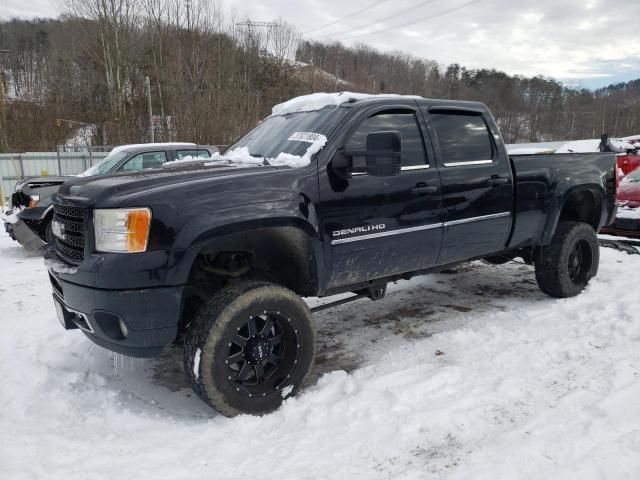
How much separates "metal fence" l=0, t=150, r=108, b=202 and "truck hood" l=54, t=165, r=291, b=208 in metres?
14.8

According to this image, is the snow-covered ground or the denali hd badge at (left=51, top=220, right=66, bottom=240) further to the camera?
the denali hd badge at (left=51, top=220, right=66, bottom=240)

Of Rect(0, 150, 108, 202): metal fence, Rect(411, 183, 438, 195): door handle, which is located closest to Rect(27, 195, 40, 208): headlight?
Rect(411, 183, 438, 195): door handle

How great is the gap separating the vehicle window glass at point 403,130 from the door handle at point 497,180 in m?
0.82

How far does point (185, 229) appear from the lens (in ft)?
8.85

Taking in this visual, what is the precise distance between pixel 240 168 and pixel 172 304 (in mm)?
1002

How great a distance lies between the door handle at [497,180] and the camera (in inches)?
169

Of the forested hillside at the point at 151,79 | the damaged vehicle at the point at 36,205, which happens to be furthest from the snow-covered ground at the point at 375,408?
the forested hillside at the point at 151,79

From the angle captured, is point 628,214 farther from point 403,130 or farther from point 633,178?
point 403,130

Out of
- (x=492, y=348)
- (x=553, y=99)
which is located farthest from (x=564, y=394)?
(x=553, y=99)

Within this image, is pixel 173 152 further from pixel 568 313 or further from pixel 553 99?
pixel 553 99

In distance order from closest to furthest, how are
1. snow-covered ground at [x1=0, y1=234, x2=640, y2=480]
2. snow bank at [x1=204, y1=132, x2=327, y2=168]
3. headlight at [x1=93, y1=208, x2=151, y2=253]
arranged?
snow-covered ground at [x1=0, y1=234, x2=640, y2=480] → headlight at [x1=93, y1=208, x2=151, y2=253] → snow bank at [x1=204, y1=132, x2=327, y2=168]

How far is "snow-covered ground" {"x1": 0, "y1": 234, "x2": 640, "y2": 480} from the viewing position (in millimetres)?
2445

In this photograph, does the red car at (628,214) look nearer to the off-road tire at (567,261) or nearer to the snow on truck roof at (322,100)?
the off-road tire at (567,261)

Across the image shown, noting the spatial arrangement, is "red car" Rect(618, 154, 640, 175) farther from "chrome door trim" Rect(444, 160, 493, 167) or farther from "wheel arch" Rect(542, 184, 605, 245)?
"chrome door trim" Rect(444, 160, 493, 167)
